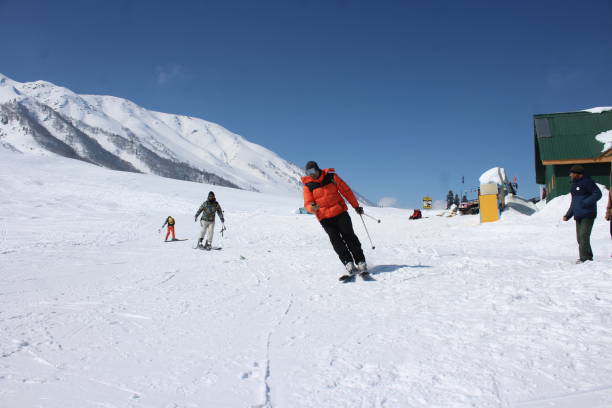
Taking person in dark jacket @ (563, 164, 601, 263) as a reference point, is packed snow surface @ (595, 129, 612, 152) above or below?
above

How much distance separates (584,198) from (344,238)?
4.01 meters

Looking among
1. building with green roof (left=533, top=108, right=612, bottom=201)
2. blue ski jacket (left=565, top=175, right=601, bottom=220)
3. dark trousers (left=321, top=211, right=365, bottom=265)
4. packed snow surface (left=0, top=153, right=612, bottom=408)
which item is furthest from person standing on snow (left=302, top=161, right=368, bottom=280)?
building with green roof (left=533, top=108, right=612, bottom=201)

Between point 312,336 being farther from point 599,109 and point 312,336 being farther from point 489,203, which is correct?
point 599,109

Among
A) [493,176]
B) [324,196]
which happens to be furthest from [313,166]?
[493,176]

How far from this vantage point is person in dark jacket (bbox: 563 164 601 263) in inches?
241

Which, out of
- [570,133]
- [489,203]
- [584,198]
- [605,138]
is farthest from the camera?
[570,133]

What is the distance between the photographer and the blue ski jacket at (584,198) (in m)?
6.16

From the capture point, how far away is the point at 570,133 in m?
21.4

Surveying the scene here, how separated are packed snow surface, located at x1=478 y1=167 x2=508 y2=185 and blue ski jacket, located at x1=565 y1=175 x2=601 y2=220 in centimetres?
1466

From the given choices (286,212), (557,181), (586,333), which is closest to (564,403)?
(586,333)

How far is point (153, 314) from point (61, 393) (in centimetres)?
173

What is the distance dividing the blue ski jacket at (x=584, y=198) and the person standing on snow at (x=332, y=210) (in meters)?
3.73

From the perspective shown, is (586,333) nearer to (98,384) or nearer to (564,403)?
(564,403)

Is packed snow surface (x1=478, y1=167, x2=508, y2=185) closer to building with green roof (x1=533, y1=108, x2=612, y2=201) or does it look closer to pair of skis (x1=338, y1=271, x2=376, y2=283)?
building with green roof (x1=533, y1=108, x2=612, y2=201)
